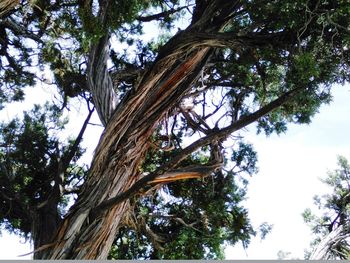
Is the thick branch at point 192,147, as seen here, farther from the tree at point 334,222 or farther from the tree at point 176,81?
the tree at point 334,222

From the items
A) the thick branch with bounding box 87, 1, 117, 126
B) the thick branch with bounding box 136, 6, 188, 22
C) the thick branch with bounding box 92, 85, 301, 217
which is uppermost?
the thick branch with bounding box 136, 6, 188, 22

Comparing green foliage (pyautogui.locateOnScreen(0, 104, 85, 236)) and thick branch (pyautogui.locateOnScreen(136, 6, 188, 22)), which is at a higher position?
thick branch (pyautogui.locateOnScreen(136, 6, 188, 22))

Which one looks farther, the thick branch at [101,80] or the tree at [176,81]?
the thick branch at [101,80]

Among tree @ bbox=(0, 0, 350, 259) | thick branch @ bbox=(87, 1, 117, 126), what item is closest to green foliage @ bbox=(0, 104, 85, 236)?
tree @ bbox=(0, 0, 350, 259)

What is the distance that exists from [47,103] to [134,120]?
1662 mm

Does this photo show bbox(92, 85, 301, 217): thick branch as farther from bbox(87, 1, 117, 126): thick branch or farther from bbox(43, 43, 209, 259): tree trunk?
bbox(87, 1, 117, 126): thick branch

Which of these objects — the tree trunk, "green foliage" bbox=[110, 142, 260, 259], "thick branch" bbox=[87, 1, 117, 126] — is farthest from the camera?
"green foliage" bbox=[110, 142, 260, 259]

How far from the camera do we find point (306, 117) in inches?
92.0

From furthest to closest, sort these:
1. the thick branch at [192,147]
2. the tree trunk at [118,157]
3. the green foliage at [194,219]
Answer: the green foliage at [194,219] < the tree trunk at [118,157] < the thick branch at [192,147]

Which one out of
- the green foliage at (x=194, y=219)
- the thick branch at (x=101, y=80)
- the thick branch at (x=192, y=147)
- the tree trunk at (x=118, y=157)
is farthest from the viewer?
the green foliage at (x=194, y=219)

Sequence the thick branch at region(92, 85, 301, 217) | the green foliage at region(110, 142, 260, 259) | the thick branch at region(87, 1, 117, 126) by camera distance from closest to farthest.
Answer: the thick branch at region(92, 85, 301, 217) < the thick branch at region(87, 1, 117, 126) < the green foliage at region(110, 142, 260, 259)

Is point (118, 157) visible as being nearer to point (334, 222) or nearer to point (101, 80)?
point (101, 80)

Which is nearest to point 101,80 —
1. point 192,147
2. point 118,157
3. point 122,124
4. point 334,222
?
point 122,124

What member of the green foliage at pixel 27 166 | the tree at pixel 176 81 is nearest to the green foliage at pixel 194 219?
the tree at pixel 176 81
